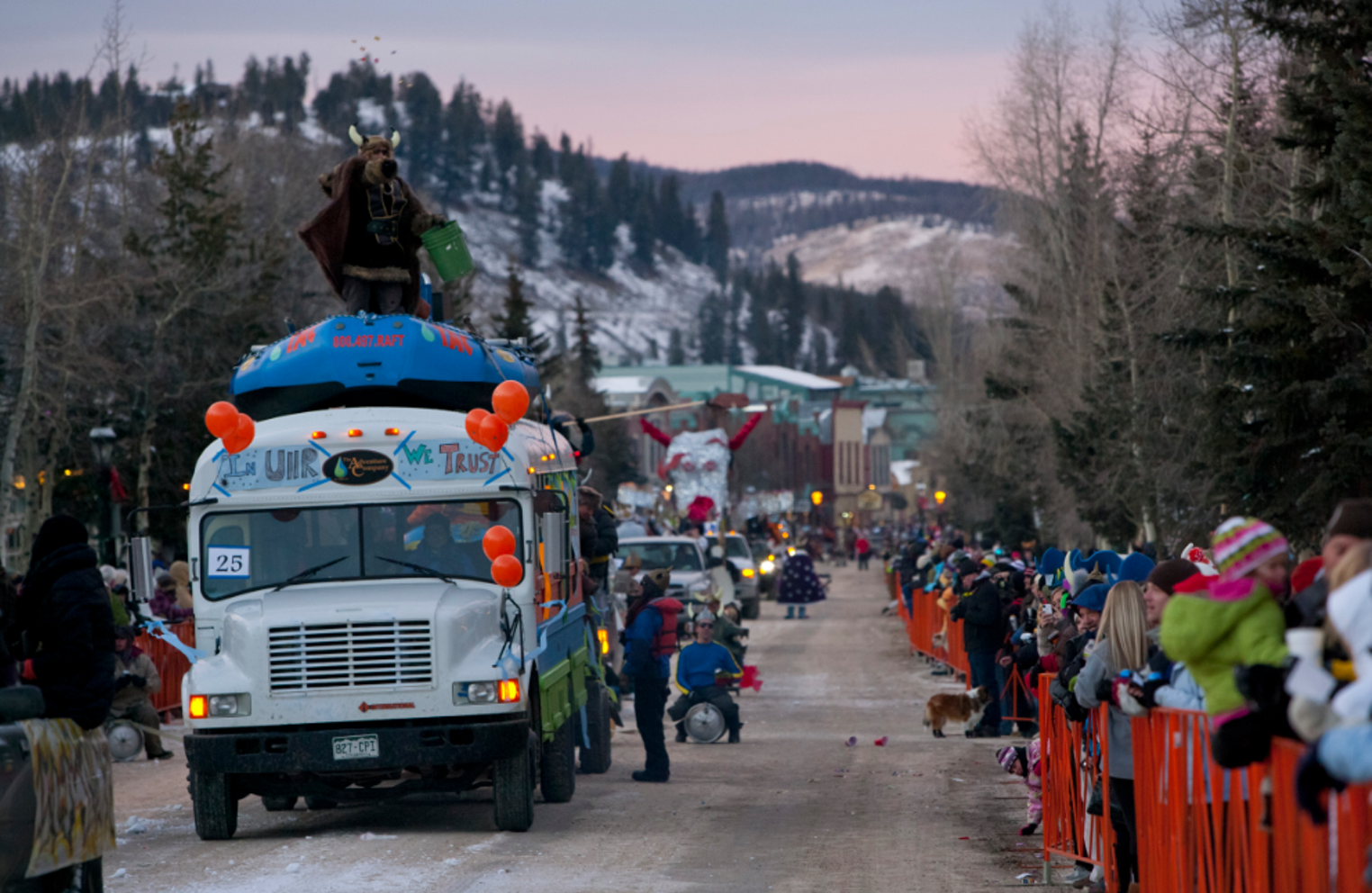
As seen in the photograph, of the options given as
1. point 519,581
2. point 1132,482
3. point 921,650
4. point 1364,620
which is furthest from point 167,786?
point 1132,482

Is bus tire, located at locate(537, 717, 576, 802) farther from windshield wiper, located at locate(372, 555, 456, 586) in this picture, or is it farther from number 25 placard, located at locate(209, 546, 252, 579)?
number 25 placard, located at locate(209, 546, 252, 579)

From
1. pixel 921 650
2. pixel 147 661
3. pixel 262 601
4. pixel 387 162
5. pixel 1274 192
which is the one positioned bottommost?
pixel 921 650

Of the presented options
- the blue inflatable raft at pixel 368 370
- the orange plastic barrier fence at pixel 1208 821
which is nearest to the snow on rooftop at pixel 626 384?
the blue inflatable raft at pixel 368 370

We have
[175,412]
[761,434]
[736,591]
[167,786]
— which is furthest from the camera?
[761,434]

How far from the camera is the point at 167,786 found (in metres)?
14.1

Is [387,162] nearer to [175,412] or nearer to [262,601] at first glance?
[262,601]

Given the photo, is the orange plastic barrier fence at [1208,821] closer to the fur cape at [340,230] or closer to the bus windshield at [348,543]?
the bus windshield at [348,543]

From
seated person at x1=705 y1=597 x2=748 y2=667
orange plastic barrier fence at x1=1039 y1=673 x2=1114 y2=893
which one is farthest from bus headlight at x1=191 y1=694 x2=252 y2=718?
seated person at x1=705 y1=597 x2=748 y2=667

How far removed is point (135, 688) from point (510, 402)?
22.9ft

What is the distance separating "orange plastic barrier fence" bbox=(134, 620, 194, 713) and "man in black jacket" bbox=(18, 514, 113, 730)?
Answer: 11.2 meters

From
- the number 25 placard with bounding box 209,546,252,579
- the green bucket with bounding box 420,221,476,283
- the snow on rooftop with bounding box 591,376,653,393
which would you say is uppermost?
the snow on rooftop with bounding box 591,376,653,393

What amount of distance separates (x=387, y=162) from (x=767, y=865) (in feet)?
20.8

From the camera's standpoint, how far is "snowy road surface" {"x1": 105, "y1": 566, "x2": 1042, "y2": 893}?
9.30 m

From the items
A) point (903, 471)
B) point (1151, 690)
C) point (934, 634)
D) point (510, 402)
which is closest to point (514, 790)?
point (510, 402)
